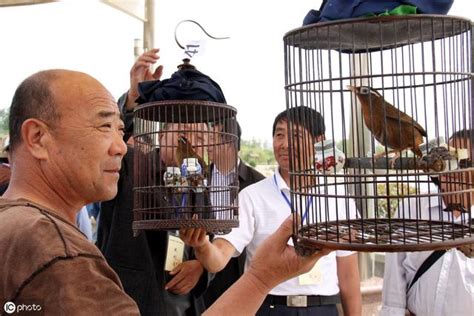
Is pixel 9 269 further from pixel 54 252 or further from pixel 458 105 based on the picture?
pixel 458 105

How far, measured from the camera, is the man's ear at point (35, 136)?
1061 mm

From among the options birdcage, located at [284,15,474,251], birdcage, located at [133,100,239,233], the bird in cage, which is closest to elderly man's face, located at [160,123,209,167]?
birdcage, located at [133,100,239,233]

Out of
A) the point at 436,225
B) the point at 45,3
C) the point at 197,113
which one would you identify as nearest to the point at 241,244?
the point at 197,113

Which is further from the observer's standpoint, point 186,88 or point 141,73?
point 141,73

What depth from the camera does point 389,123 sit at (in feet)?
3.98

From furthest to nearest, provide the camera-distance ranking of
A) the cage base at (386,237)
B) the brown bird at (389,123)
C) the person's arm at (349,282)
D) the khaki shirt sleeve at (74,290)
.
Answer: the person's arm at (349,282) → the brown bird at (389,123) → the cage base at (386,237) → the khaki shirt sleeve at (74,290)

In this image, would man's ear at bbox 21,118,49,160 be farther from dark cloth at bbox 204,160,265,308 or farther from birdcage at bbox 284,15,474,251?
dark cloth at bbox 204,160,265,308

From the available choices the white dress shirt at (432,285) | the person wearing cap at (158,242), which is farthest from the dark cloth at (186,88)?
the white dress shirt at (432,285)

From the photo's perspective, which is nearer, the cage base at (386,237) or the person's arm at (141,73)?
the cage base at (386,237)

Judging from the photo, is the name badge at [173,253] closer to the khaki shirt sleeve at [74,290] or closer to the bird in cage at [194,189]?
the bird in cage at [194,189]

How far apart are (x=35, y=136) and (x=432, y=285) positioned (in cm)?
159

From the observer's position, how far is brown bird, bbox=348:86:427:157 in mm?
1182

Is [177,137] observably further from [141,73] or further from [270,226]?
[270,226]

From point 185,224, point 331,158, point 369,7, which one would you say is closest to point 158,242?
point 185,224
